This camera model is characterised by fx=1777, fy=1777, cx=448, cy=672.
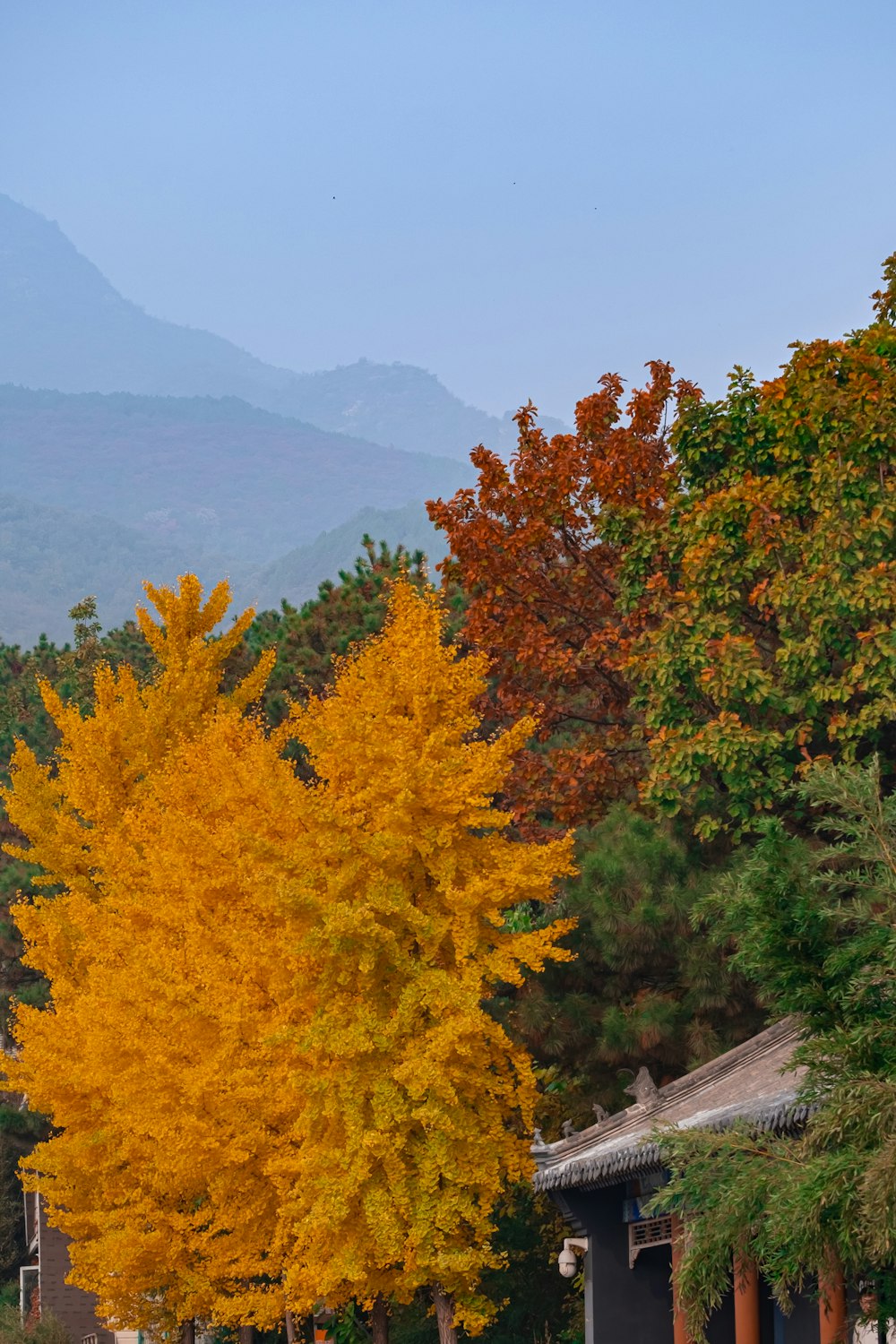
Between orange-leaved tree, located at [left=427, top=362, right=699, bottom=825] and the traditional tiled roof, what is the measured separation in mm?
5282

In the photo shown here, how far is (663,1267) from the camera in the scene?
19.5m

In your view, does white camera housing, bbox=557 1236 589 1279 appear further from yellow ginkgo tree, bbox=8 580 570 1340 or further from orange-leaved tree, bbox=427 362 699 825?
orange-leaved tree, bbox=427 362 699 825

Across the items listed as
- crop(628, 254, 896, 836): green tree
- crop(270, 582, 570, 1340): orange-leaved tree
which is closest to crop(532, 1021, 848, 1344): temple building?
crop(270, 582, 570, 1340): orange-leaved tree

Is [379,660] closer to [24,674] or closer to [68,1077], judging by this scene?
[68,1077]

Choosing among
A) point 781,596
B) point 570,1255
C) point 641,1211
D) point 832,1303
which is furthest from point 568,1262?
point 781,596

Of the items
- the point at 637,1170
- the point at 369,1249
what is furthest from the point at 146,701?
the point at 637,1170

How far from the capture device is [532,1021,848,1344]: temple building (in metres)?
16.6

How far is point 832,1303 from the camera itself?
13430mm

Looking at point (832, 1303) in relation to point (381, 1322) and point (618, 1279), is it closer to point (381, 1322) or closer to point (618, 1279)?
point (618, 1279)

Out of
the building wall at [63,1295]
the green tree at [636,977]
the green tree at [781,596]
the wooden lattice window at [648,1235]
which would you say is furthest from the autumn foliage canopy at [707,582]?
the building wall at [63,1295]

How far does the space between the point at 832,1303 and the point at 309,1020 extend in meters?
8.04

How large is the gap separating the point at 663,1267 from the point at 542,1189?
2.05 m

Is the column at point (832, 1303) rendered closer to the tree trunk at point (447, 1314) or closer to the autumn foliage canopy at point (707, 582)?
the tree trunk at point (447, 1314)

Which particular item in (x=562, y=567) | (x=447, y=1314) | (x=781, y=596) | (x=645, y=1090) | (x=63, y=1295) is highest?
(x=562, y=567)
